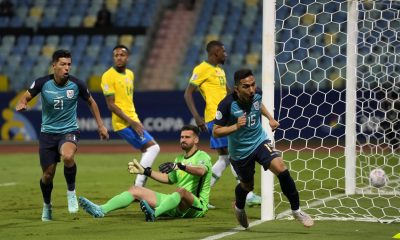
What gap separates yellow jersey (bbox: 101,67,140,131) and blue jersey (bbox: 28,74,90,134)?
1.43 meters

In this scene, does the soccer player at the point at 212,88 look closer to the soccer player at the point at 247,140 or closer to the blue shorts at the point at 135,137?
the blue shorts at the point at 135,137

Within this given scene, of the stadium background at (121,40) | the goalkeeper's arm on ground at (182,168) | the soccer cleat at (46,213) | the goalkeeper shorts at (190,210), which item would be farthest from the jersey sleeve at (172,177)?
the stadium background at (121,40)

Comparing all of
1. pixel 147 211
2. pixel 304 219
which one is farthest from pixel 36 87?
pixel 304 219

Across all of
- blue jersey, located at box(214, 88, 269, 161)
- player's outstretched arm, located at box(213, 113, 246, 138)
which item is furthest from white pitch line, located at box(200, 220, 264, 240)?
player's outstretched arm, located at box(213, 113, 246, 138)

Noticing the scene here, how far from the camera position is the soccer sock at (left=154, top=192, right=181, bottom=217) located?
10102 millimetres

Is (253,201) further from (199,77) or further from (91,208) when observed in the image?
(91,208)

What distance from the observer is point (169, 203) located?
10.1 meters

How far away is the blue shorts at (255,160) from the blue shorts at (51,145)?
7.26 ft

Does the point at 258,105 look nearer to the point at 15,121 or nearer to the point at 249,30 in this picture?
the point at 15,121

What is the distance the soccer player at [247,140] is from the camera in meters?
9.22

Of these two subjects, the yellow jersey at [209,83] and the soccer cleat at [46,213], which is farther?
the yellow jersey at [209,83]

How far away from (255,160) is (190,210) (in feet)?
4.35

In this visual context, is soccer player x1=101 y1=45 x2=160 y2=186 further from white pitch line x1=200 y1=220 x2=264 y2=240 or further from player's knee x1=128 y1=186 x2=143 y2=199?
white pitch line x1=200 y1=220 x2=264 y2=240

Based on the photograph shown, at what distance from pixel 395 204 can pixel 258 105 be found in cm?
329
